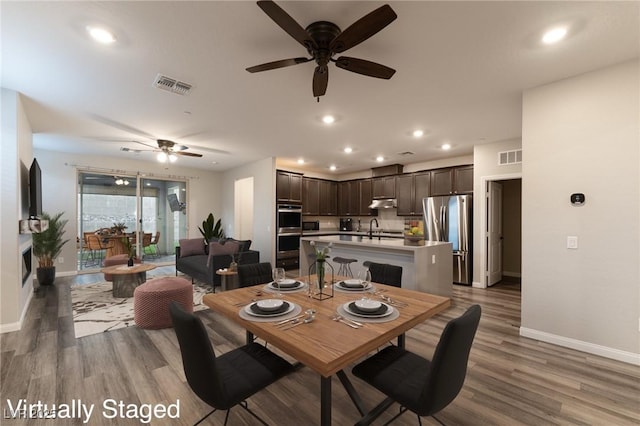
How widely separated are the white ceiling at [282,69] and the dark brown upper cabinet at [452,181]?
3.64ft

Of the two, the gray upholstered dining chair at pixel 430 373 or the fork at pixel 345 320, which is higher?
the fork at pixel 345 320

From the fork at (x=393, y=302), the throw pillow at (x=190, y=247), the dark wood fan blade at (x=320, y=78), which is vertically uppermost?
the dark wood fan blade at (x=320, y=78)

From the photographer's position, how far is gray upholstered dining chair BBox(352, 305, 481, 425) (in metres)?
1.24

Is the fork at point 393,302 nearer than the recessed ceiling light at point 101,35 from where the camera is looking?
Yes

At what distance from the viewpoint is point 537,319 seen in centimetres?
295

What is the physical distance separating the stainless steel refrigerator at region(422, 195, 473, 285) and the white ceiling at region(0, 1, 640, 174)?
1.43 metres

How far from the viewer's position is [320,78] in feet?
6.94

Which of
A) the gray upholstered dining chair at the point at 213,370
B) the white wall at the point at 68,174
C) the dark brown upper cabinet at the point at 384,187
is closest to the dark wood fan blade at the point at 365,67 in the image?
the gray upholstered dining chair at the point at 213,370

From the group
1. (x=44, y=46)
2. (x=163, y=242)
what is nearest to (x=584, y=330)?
(x=44, y=46)

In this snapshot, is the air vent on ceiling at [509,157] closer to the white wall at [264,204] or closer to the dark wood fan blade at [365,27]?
the dark wood fan blade at [365,27]

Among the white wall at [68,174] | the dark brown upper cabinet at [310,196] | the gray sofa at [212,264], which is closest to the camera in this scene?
the gray sofa at [212,264]

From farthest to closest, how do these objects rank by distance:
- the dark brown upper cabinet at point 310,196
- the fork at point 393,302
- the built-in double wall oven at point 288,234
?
the dark brown upper cabinet at point 310,196, the built-in double wall oven at point 288,234, the fork at point 393,302

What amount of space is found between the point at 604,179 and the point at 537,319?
1.58m

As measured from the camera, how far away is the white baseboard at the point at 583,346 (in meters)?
2.47
